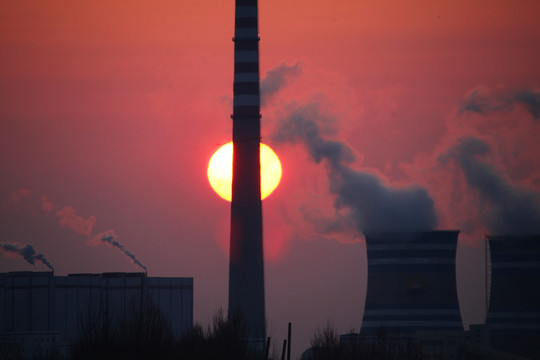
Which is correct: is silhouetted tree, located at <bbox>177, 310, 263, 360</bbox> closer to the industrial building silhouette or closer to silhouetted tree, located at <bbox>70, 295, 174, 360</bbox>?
silhouetted tree, located at <bbox>70, 295, 174, 360</bbox>

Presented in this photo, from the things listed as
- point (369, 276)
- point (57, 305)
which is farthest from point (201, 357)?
point (369, 276)

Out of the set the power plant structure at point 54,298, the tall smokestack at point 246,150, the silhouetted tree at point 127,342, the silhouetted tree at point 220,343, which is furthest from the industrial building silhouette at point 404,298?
the silhouetted tree at point 127,342

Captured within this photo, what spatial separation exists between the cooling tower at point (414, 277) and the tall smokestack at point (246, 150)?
46.6 ft

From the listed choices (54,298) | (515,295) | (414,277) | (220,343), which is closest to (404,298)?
(414,277)

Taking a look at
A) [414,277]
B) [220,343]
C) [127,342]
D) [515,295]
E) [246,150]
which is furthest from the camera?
[515,295]

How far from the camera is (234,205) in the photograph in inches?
1865

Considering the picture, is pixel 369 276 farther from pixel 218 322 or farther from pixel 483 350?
pixel 218 322

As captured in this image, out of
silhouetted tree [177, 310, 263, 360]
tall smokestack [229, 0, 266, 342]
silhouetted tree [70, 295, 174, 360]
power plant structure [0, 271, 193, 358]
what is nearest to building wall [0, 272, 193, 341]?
power plant structure [0, 271, 193, 358]

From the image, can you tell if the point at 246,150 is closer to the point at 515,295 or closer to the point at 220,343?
the point at 220,343

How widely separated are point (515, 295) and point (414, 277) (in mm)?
8658

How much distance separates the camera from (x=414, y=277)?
6125 centimetres

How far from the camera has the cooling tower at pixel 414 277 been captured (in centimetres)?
6047

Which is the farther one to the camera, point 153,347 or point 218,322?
point 218,322

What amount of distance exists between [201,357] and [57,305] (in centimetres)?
2499
